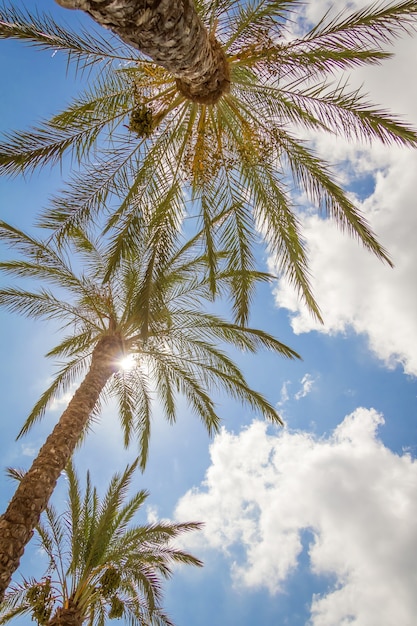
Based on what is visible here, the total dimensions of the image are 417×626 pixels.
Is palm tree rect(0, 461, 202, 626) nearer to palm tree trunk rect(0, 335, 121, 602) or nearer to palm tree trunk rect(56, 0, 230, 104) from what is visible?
palm tree trunk rect(0, 335, 121, 602)

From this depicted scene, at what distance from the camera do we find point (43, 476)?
19.4 feet

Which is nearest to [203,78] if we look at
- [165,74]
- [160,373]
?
[165,74]

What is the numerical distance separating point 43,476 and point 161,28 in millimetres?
5475

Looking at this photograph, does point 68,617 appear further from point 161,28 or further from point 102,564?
point 161,28

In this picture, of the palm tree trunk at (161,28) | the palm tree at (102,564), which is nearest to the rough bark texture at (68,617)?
the palm tree at (102,564)

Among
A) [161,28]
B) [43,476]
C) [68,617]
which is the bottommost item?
[68,617]

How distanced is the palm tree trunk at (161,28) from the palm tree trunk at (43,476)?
5231mm

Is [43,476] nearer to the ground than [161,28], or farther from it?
nearer to the ground

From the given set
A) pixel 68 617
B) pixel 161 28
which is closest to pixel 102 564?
pixel 68 617

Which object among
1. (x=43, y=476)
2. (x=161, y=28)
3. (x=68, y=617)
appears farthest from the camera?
(x=68, y=617)

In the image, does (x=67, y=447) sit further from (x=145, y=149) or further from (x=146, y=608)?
(x=146, y=608)

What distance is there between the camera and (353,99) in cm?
583

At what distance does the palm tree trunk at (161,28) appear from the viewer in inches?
97.9

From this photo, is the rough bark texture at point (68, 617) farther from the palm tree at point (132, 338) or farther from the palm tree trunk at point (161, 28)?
the palm tree trunk at point (161, 28)
